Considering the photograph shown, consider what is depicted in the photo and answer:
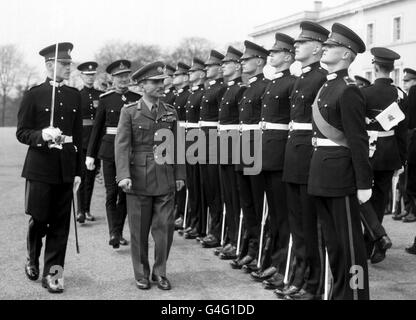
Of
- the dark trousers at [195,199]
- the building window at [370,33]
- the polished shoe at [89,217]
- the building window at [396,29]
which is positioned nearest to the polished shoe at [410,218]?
the dark trousers at [195,199]

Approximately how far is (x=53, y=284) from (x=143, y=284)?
2.81ft

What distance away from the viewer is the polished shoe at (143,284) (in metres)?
7.01

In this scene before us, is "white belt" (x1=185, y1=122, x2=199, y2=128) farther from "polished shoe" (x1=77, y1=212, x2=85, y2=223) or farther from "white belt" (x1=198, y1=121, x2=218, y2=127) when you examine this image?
"polished shoe" (x1=77, y1=212, x2=85, y2=223)

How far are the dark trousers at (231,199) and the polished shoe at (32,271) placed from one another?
245cm

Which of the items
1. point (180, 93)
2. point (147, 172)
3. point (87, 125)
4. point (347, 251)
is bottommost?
point (347, 251)

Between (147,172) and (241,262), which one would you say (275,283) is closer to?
(241,262)

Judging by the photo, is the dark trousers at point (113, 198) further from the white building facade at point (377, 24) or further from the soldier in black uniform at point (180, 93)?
the white building facade at point (377, 24)

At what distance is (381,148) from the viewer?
339 inches

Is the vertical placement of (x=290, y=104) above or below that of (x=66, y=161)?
above

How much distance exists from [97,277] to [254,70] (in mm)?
2824

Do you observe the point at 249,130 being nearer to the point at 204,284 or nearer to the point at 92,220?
the point at 204,284

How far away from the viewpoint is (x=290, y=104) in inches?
277

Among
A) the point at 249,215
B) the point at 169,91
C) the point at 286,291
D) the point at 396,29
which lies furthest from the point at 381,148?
the point at 396,29
